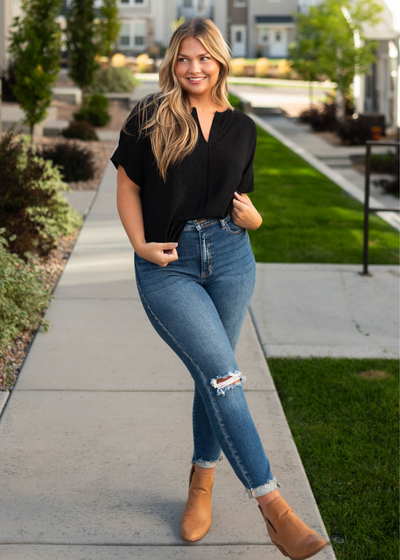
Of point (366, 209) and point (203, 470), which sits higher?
point (366, 209)

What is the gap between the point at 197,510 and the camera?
9.10 feet

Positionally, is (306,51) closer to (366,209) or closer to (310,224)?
(310,224)

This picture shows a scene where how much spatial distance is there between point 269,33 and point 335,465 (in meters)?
56.3

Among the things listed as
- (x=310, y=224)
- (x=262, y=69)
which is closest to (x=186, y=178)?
(x=310, y=224)

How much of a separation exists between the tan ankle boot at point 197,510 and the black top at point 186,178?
40.5 inches

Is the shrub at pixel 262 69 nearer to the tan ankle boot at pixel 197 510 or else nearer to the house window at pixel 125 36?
the house window at pixel 125 36

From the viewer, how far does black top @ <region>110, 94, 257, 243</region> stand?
8.24 ft

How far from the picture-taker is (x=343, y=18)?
783 inches

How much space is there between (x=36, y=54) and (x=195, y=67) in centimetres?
990

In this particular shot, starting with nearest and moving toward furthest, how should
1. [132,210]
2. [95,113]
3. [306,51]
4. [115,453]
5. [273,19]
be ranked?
[132,210], [115,453], [95,113], [306,51], [273,19]

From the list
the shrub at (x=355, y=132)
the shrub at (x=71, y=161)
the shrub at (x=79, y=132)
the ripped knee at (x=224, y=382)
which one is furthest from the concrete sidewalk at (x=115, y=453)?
the shrub at (x=355, y=132)

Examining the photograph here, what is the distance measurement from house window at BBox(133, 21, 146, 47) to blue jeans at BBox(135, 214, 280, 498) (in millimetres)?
54329

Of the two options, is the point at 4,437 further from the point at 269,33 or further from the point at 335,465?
the point at 269,33

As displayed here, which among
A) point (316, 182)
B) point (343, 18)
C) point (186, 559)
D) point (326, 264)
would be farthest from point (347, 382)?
point (343, 18)
